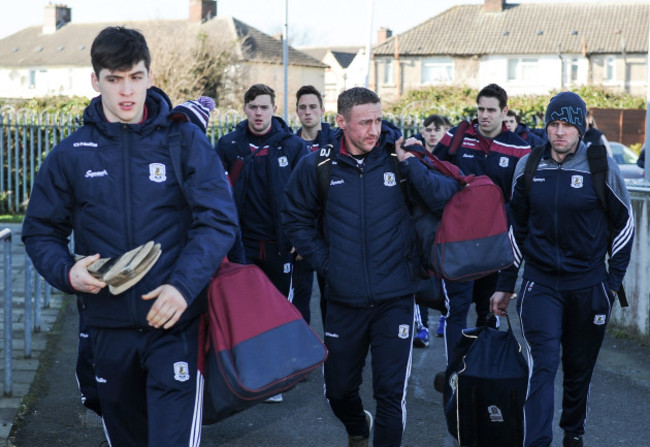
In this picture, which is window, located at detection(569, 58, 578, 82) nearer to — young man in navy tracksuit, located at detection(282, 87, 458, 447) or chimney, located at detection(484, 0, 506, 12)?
chimney, located at detection(484, 0, 506, 12)

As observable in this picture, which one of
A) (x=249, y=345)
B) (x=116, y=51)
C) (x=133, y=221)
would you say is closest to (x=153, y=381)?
(x=249, y=345)

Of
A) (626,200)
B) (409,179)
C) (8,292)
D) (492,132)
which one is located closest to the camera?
(409,179)

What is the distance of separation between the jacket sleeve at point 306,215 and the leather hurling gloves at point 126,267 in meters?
1.78

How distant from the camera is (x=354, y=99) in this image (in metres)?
5.17

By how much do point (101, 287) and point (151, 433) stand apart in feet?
1.97

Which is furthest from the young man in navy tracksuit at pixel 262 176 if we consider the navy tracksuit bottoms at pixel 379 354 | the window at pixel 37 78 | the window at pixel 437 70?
the window at pixel 37 78

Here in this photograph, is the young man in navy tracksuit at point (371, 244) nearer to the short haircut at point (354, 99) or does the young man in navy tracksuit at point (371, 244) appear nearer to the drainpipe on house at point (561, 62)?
the short haircut at point (354, 99)

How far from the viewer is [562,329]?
18.4 ft

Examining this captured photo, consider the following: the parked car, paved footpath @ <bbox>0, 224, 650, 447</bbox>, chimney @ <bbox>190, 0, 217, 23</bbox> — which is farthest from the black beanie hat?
chimney @ <bbox>190, 0, 217, 23</bbox>

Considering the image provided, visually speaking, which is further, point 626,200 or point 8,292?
point 8,292

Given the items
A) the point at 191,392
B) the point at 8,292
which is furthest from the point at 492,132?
the point at 191,392

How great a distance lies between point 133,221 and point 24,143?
16.7 m

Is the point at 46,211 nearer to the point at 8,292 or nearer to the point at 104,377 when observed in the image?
the point at 104,377

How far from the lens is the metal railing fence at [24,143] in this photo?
19406 mm
